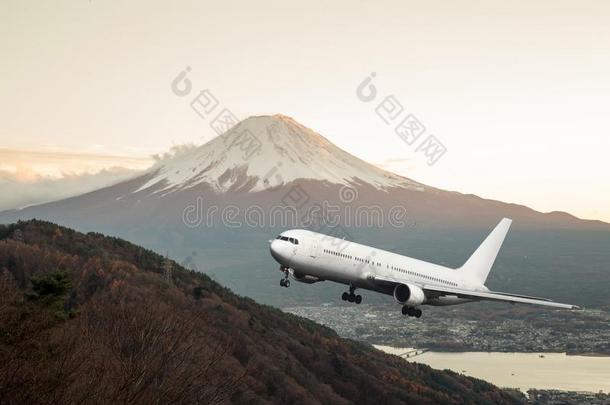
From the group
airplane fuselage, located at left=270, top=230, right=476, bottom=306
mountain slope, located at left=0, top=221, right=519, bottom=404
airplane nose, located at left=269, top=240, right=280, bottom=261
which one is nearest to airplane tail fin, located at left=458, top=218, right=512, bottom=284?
airplane fuselage, located at left=270, top=230, right=476, bottom=306

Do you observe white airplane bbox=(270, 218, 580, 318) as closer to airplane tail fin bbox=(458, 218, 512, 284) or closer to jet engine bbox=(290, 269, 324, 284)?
jet engine bbox=(290, 269, 324, 284)

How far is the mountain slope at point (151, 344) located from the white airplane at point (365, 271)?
8434 millimetres

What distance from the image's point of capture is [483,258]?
85750mm

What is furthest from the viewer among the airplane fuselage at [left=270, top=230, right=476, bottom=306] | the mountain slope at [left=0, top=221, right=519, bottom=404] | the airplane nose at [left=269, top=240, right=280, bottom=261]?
the airplane fuselage at [left=270, top=230, right=476, bottom=306]

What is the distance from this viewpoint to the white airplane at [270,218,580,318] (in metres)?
55.7

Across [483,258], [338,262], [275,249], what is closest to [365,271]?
[338,262]

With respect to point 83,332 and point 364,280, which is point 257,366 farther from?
point 83,332

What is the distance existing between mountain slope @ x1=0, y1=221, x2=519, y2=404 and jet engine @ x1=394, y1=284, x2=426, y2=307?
14.7 m

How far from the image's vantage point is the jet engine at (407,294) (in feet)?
202

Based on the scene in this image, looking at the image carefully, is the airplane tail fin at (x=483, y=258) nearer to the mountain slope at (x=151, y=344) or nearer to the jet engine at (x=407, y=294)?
the jet engine at (x=407, y=294)

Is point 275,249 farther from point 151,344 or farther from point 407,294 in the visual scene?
point 151,344

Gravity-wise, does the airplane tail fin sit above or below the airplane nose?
above

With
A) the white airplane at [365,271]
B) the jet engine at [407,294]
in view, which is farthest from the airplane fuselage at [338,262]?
the jet engine at [407,294]

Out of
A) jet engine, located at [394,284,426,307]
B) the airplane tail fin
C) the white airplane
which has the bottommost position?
jet engine, located at [394,284,426,307]
